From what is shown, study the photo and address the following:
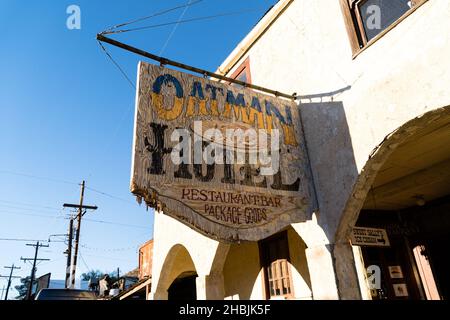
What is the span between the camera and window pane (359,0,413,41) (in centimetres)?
500

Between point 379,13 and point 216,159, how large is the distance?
11.3ft

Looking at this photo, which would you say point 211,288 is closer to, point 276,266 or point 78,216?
point 276,266

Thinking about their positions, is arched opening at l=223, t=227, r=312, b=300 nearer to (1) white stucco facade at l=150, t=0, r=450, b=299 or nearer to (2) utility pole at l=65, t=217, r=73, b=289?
(1) white stucco facade at l=150, t=0, r=450, b=299

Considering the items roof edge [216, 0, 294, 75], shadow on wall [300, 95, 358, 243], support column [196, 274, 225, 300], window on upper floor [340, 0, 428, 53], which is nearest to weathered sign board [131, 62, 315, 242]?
shadow on wall [300, 95, 358, 243]

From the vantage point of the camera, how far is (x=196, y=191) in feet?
14.1

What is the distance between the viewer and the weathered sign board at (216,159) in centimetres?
413

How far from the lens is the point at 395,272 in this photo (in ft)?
24.4

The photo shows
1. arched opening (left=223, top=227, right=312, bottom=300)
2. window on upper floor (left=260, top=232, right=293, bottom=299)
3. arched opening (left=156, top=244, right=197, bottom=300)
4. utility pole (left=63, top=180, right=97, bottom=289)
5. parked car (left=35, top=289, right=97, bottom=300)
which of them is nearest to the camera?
arched opening (left=223, top=227, right=312, bottom=300)
